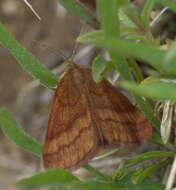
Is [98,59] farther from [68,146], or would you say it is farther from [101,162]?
[101,162]

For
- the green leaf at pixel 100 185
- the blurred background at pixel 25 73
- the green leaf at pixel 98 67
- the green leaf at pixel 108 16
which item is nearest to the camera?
the green leaf at pixel 108 16

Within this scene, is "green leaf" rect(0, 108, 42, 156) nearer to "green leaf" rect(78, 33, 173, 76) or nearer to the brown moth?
the brown moth

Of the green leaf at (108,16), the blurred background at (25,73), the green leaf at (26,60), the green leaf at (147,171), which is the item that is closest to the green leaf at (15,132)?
the green leaf at (26,60)

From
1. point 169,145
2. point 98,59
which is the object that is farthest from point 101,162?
point 98,59

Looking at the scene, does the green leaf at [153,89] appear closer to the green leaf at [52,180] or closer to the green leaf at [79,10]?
the green leaf at [52,180]

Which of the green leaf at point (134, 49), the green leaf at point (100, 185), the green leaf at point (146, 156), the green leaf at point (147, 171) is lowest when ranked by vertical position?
the green leaf at point (147, 171)

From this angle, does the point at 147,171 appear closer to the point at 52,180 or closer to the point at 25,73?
the point at 52,180

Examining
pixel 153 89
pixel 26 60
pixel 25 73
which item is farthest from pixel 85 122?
pixel 25 73
